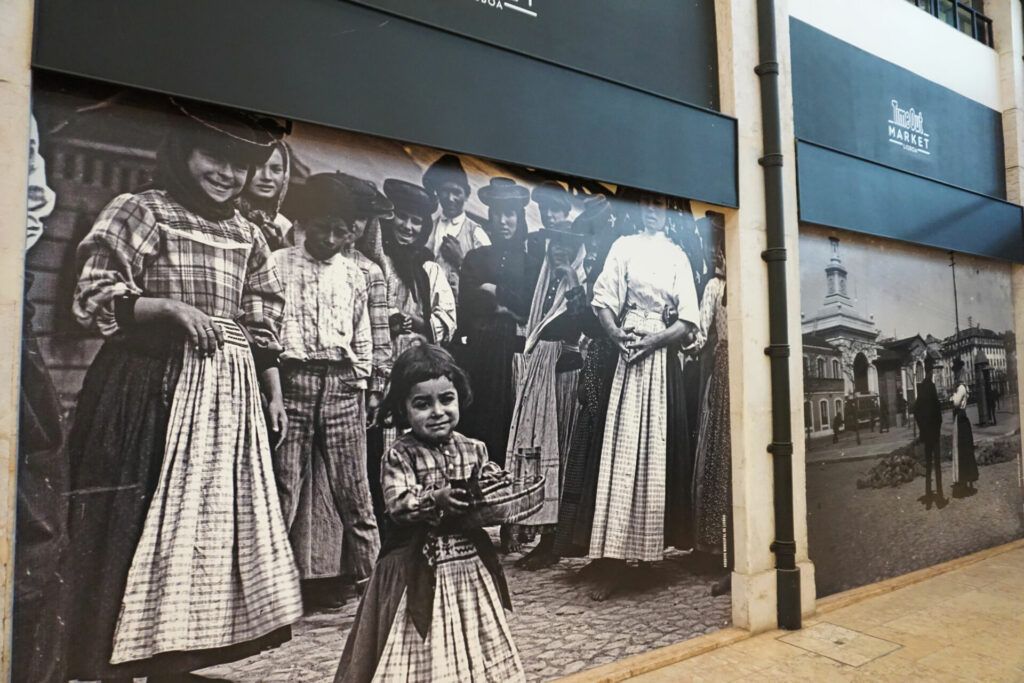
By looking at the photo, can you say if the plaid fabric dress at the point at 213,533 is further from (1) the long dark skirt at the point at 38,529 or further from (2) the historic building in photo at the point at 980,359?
(2) the historic building in photo at the point at 980,359

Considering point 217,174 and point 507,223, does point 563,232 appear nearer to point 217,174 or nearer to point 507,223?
point 507,223

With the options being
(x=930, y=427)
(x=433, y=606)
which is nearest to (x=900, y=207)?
(x=930, y=427)

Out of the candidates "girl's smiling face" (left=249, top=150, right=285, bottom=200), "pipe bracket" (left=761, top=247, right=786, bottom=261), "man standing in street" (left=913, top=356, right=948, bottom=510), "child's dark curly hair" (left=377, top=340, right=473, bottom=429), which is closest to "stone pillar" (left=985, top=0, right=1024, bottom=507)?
"man standing in street" (left=913, top=356, right=948, bottom=510)

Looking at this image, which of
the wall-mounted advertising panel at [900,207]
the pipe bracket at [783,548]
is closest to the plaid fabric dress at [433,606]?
the pipe bracket at [783,548]

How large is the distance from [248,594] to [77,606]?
0.67 metres

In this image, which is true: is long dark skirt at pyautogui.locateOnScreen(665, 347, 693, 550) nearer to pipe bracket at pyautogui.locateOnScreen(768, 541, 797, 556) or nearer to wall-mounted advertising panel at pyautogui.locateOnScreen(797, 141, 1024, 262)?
pipe bracket at pyautogui.locateOnScreen(768, 541, 797, 556)

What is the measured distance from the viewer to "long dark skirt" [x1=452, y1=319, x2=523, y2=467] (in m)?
3.73

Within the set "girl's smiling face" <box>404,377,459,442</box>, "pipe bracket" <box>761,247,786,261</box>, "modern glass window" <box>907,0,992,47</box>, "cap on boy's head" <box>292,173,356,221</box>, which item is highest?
"modern glass window" <box>907,0,992,47</box>

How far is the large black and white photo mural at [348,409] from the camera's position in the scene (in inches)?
108

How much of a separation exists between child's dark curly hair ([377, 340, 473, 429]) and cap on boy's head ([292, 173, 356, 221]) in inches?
31.7

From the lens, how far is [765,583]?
4.68 m

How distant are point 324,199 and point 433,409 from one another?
1.25m

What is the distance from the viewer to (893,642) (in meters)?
4.50

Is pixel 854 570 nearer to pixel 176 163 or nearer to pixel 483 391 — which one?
pixel 483 391
